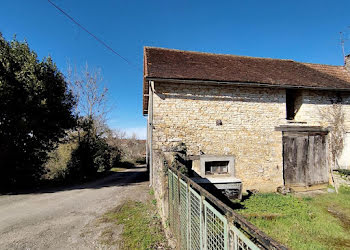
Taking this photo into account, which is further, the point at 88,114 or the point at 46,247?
the point at 88,114

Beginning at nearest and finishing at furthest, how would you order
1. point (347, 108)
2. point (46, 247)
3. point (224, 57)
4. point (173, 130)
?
point (46, 247)
point (173, 130)
point (347, 108)
point (224, 57)

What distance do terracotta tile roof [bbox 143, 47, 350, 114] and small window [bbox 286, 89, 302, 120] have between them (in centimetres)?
68

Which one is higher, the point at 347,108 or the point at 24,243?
the point at 347,108

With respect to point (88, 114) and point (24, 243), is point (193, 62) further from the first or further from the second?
point (88, 114)

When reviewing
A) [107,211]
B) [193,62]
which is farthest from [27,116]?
[193,62]

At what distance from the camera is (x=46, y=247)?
3457 millimetres

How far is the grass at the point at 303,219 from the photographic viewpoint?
13.4 ft

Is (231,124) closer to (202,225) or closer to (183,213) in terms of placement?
(183,213)

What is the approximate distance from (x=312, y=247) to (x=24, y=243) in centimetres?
603

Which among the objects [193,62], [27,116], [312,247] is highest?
[193,62]

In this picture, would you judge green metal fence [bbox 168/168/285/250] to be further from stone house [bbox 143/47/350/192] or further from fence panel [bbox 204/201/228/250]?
stone house [bbox 143/47/350/192]

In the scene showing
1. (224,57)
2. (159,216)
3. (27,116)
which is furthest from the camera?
(224,57)

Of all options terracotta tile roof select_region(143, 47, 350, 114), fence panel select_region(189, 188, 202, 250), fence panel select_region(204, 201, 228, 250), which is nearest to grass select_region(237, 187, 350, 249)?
fence panel select_region(189, 188, 202, 250)

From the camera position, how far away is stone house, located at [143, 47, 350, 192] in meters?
7.62
